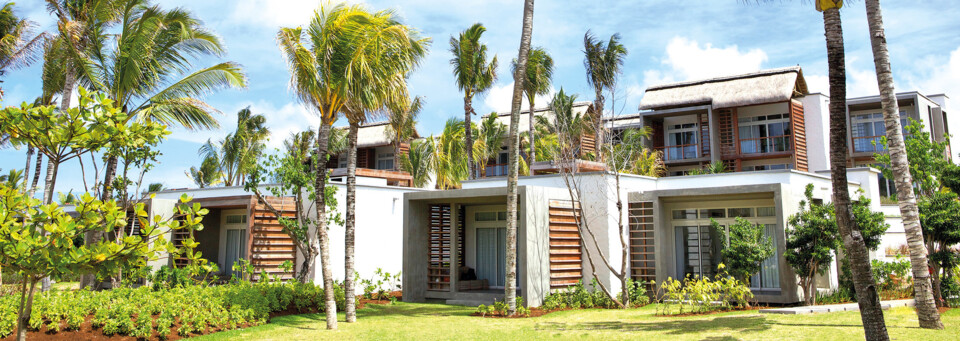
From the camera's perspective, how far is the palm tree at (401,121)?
12770mm

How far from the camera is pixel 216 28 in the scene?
545 inches

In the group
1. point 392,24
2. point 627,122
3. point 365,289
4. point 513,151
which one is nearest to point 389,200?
point 365,289

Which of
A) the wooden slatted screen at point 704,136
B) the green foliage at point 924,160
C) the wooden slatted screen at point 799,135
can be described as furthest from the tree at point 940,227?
the wooden slatted screen at point 704,136

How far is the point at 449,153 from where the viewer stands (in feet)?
95.8

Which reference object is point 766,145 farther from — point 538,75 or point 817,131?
point 538,75

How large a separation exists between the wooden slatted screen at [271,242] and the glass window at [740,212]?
400 inches

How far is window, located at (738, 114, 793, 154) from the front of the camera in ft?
92.3

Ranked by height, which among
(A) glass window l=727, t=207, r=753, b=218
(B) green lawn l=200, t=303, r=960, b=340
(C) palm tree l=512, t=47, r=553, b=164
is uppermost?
(C) palm tree l=512, t=47, r=553, b=164

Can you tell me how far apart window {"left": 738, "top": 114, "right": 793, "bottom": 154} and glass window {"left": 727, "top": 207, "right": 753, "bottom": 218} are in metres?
14.1

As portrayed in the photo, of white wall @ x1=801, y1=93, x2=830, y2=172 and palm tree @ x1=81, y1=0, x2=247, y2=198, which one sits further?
white wall @ x1=801, y1=93, x2=830, y2=172

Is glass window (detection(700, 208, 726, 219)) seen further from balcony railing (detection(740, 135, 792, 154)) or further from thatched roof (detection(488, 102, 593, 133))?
thatched roof (detection(488, 102, 593, 133))

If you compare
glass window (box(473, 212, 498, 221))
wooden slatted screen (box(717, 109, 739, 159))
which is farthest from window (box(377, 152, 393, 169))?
glass window (box(473, 212, 498, 221))

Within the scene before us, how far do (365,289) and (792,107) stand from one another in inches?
781

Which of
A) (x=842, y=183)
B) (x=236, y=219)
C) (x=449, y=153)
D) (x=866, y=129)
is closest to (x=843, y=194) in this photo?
(x=842, y=183)
